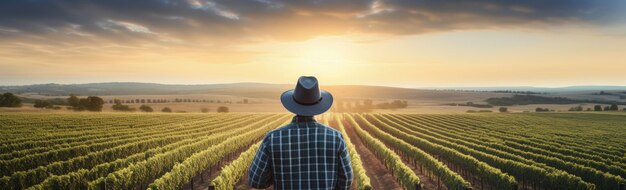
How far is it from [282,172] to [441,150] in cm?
2281

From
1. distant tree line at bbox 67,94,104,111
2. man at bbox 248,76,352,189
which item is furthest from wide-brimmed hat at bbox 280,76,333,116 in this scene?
distant tree line at bbox 67,94,104,111

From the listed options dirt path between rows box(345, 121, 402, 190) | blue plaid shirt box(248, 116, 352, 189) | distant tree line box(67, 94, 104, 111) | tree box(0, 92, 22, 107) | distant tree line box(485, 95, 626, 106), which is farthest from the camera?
distant tree line box(485, 95, 626, 106)

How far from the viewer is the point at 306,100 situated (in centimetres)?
434

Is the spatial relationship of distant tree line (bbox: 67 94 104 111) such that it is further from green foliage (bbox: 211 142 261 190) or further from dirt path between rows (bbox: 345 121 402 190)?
green foliage (bbox: 211 142 261 190)

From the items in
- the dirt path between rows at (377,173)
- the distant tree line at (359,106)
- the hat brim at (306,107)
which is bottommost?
the distant tree line at (359,106)

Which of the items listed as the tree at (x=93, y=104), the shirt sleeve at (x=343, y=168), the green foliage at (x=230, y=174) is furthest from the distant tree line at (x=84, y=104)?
the shirt sleeve at (x=343, y=168)

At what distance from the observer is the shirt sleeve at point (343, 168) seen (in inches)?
171

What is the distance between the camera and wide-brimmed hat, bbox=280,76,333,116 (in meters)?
4.30

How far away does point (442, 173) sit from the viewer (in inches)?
712

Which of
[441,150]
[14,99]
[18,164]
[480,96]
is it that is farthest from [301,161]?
[480,96]

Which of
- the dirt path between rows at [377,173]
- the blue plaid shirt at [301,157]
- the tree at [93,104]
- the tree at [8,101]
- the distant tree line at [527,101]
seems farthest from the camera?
the distant tree line at [527,101]

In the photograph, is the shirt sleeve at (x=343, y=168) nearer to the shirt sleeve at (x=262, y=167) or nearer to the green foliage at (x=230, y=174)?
→ the shirt sleeve at (x=262, y=167)

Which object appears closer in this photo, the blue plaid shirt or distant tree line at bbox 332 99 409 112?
the blue plaid shirt

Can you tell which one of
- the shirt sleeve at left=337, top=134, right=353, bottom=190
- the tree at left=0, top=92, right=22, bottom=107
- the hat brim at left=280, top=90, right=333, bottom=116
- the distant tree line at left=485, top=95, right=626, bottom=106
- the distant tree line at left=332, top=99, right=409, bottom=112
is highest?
the hat brim at left=280, top=90, right=333, bottom=116
